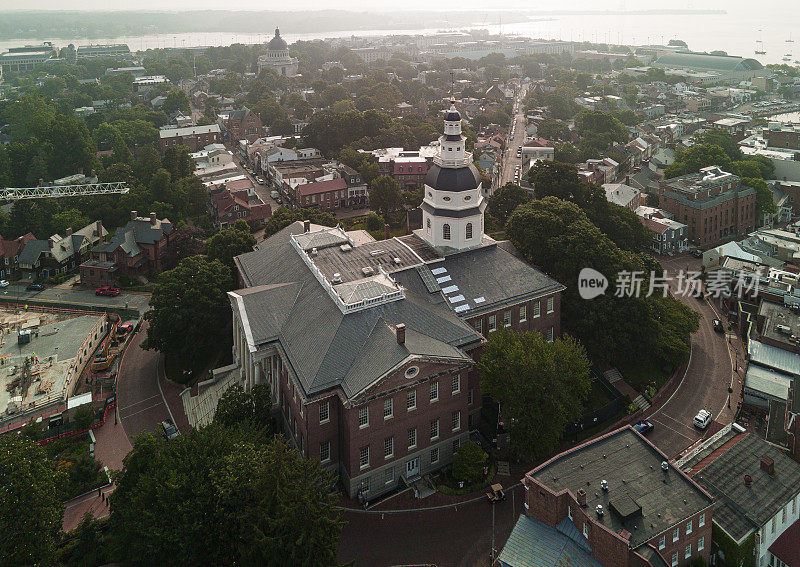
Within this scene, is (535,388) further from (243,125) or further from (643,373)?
(243,125)

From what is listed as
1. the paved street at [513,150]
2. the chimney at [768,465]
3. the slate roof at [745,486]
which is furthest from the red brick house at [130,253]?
the chimney at [768,465]

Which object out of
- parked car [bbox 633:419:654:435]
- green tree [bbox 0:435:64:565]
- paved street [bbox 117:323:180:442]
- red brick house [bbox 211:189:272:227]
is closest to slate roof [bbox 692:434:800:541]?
parked car [bbox 633:419:654:435]

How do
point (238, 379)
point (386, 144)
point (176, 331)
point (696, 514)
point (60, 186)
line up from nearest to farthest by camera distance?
point (696, 514)
point (238, 379)
point (176, 331)
point (60, 186)
point (386, 144)

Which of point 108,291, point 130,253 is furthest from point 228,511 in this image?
point 130,253

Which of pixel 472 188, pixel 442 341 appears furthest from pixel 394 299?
pixel 472 188

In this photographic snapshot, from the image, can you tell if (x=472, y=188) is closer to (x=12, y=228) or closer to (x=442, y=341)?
(x=442, y=341)

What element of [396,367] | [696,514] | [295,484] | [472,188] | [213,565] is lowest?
[213,565]

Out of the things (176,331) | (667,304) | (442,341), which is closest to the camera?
(442,341)
